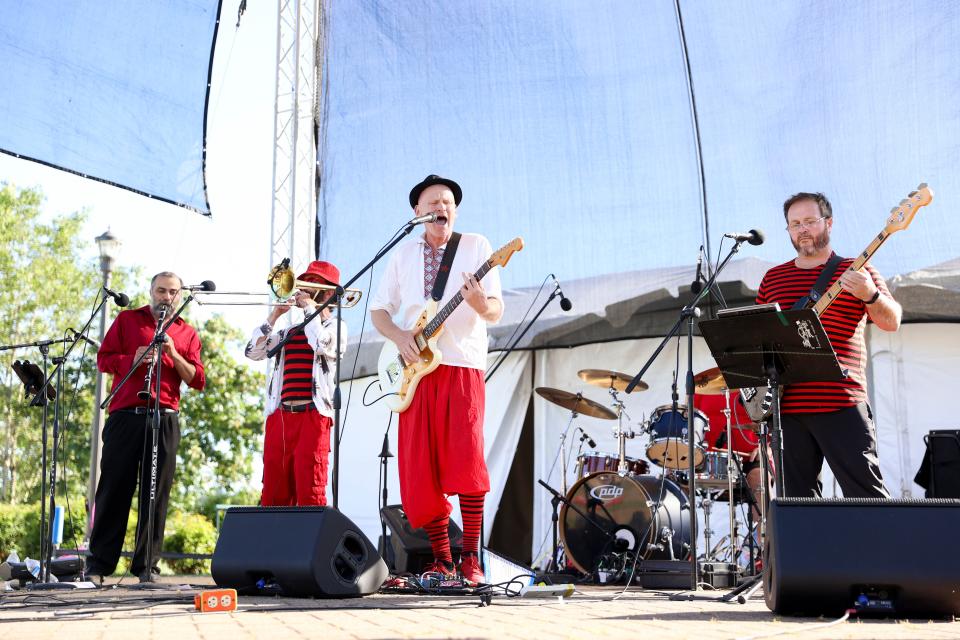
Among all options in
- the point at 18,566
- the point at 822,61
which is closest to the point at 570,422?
the point at 822,61

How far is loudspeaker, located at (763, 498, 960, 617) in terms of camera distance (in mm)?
2783

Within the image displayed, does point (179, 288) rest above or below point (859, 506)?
above

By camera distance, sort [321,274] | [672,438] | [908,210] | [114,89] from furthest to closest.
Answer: [114,89], [672,438], [321,274], [908,210]

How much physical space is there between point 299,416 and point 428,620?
95.5 inches

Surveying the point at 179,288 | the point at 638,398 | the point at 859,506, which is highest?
the point at 179,288

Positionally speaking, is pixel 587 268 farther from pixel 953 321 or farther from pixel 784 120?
pixel 953 321

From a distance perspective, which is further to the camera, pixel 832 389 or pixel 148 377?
pixel 148 377

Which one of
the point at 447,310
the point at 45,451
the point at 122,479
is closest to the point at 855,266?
the point at 447,310

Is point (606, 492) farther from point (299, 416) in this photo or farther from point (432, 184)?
point (432, 184)

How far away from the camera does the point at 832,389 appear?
385cm

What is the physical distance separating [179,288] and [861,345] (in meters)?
3.62

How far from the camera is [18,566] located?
17.7 feet

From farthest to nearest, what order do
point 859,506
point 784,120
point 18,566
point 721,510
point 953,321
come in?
1. point 721,510
2. point 784,120
3. point 953,321
4. point 18,566
5. point 859,506

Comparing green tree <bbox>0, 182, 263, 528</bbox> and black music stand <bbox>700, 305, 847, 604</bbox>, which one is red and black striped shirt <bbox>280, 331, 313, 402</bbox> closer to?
black music stand <bbox>700, 305, 847, 604</bbox>
